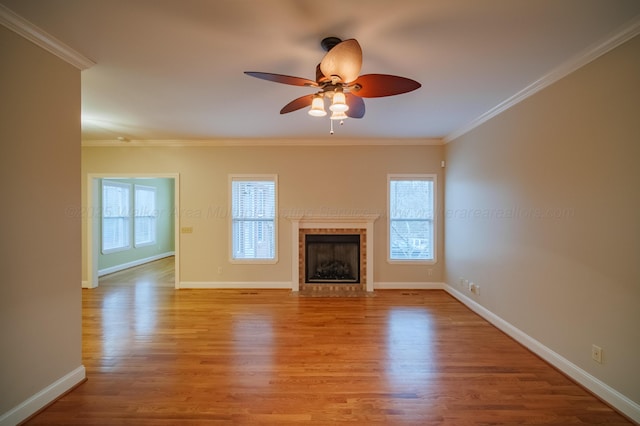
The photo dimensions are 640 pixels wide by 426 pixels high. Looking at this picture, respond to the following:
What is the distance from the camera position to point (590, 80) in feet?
7.45

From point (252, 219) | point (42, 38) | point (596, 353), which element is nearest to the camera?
point (42, 38)

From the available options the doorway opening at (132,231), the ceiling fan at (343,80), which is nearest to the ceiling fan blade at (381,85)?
the ceiling fan at (343,80)

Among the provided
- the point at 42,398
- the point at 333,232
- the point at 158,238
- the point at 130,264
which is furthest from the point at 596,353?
the point at 158,238

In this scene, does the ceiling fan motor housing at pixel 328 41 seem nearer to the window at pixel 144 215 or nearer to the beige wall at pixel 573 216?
the beige wall at pixel 573 216

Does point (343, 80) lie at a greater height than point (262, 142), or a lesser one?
lesser

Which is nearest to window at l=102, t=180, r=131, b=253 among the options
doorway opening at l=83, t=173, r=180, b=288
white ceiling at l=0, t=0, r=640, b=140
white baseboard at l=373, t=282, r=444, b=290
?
doorway opening at l=83, t=173, r=180, b=288

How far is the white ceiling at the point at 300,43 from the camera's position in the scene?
1764mm

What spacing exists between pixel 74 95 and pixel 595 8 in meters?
3.66

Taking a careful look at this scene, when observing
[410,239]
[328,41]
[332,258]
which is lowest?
[332,258]

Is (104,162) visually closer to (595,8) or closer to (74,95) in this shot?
(74,95)

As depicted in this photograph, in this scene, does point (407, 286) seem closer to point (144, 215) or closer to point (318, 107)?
point (318, 107)

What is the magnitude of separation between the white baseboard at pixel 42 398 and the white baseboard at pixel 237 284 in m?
2.79

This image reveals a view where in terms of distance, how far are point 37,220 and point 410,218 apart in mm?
4748

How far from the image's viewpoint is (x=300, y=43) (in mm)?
2117
